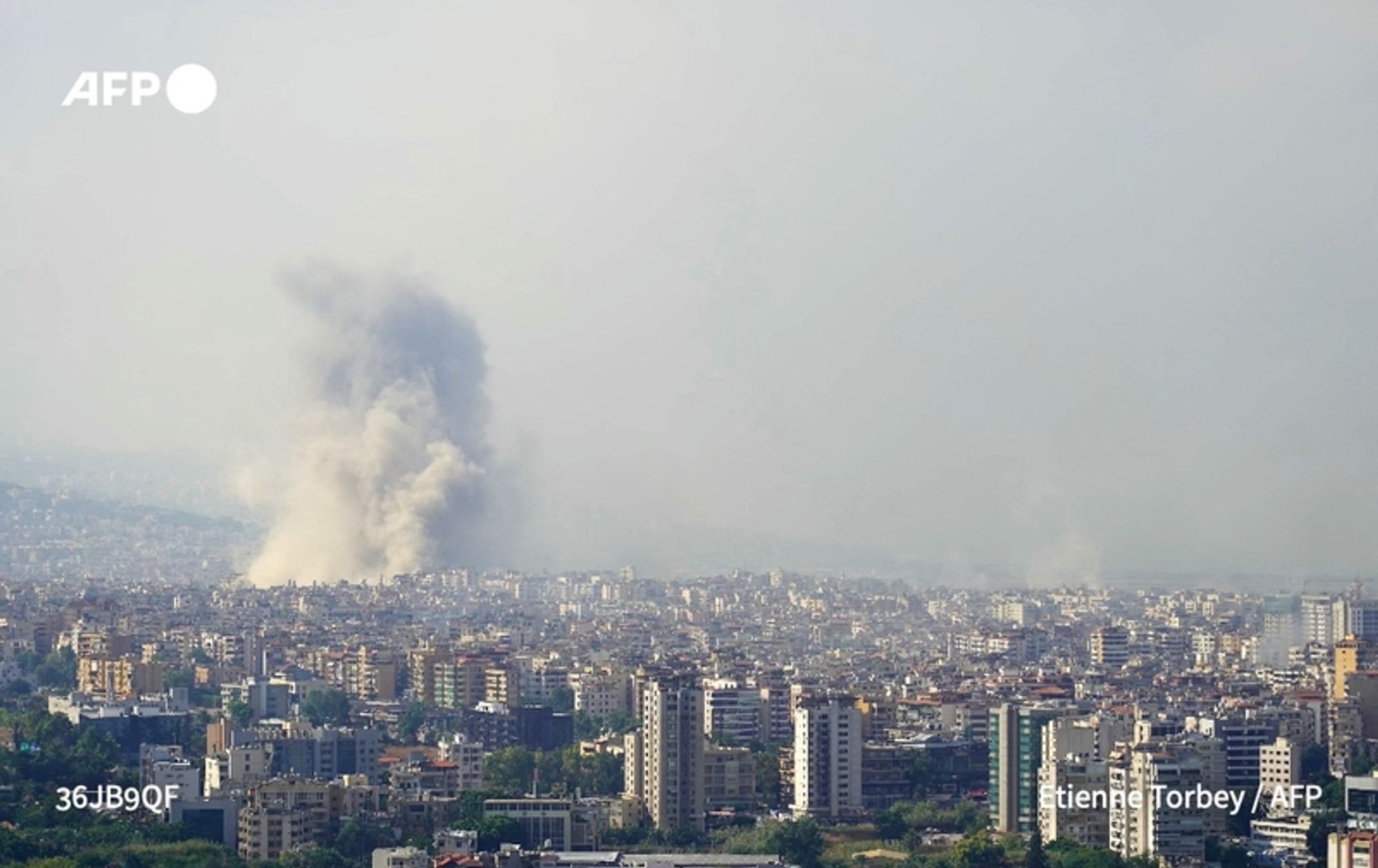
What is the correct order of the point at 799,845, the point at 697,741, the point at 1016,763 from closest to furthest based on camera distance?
the point at 799,845, the point at 1016,763, the point at 697,741

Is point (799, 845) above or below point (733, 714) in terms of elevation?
below

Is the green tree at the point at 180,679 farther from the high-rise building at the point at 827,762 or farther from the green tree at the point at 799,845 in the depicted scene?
the green tree at the point at 799,845

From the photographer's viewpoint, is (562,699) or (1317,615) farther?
(1317,615)

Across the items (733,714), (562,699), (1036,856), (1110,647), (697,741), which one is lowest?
(1036,856)

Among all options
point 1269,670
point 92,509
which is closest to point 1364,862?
point 1269,670

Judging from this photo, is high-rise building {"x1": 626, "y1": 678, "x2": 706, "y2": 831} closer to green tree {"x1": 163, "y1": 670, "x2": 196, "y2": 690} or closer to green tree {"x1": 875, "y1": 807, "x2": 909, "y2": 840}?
green tree {"x1": 875, "y1": 807, "x2": 909, "y2": 840}

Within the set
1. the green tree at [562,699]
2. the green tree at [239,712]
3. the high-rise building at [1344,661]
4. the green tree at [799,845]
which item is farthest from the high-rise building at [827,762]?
the green tree at [562,699]

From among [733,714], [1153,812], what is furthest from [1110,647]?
[1153,812]

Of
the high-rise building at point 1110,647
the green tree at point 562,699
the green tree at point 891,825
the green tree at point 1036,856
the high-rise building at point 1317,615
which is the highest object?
the high-rise building at point 1317,615

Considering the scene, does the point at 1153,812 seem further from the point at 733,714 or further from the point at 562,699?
the point at 562,699

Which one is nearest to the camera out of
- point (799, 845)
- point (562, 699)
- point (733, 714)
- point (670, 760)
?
point (799, 845)
